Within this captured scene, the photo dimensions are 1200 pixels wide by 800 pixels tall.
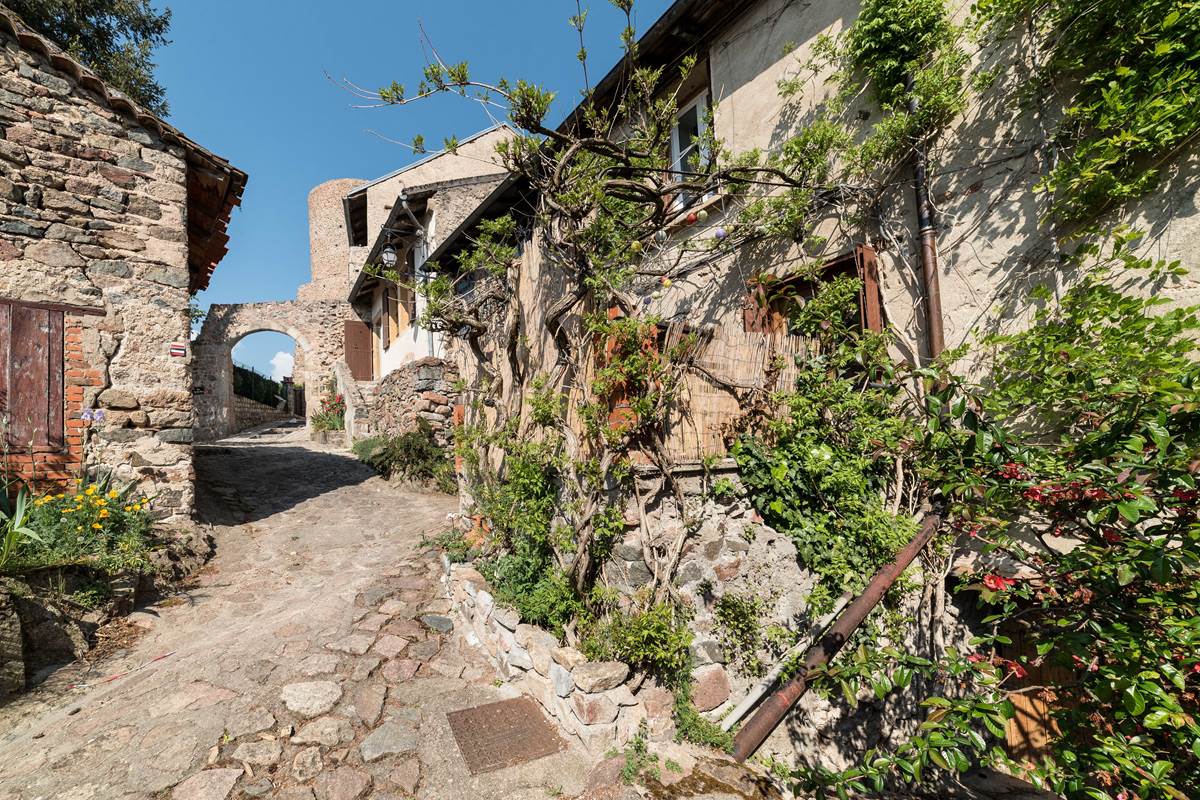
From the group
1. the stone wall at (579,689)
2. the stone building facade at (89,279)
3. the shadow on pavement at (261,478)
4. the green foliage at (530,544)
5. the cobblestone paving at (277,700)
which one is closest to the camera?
the cobblestone paving at (277,700)

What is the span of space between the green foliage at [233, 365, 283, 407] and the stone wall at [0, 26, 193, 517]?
13.3 meters

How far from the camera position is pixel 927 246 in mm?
3648

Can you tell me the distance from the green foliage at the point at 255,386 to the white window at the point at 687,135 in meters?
16.9

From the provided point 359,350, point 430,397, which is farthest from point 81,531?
point 359,350

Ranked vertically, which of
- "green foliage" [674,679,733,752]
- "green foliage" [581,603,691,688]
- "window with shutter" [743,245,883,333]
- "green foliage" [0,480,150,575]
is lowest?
"green foliage" [674,679,733,752]

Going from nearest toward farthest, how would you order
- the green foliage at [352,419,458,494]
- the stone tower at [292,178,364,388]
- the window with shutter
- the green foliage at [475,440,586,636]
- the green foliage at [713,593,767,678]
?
the green foliage at [713,593,767,678] → the green foliage at [475,440,586,636] → the window with shutter → the green foliage at [352,419,458,494] → the stone tower at [292,178,364,388]

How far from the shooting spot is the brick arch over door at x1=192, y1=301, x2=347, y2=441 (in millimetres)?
14461

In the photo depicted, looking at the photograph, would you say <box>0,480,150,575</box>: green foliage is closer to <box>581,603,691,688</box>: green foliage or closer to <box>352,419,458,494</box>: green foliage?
<box>352,419,458,494</box>: green foliage

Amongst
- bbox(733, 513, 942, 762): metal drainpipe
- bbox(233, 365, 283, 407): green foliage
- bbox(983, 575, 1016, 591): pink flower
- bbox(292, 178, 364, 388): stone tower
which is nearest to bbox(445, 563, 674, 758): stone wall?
bbox(733, 513, 942, 762): metal drainpipe

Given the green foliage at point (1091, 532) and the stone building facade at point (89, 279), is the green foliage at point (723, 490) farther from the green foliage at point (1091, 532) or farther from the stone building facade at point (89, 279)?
the stone building facade at point (89, 279)

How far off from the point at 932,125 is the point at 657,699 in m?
4.48

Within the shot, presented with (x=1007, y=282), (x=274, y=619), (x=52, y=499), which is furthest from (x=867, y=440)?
(x=52, y=499)

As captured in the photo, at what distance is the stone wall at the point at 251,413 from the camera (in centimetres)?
1577

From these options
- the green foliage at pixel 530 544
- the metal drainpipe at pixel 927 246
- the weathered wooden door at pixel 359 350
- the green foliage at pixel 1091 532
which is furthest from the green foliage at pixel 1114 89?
the weathered wooden door at pixel 359 350
